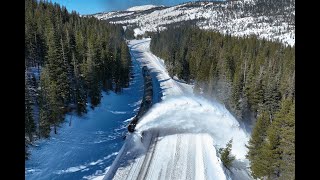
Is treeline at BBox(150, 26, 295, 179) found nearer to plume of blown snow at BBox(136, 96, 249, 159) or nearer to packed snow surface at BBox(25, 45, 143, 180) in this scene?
plume of blown snow at BBox(136, 96, 249, 159)

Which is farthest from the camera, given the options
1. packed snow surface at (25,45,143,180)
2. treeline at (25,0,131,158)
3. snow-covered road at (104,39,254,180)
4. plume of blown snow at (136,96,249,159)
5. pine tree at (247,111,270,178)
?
plume of blown snow at (136,96,249,159)

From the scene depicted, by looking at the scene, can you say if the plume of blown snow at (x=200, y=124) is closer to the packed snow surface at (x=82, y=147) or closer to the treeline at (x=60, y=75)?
the packed snow surface at (x=82, y=147)

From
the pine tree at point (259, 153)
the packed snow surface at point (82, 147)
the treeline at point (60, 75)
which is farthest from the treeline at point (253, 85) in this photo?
the treeline at point (60, 75)

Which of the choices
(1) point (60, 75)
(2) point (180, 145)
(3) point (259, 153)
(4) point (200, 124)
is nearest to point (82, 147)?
(2) point (180, 145)

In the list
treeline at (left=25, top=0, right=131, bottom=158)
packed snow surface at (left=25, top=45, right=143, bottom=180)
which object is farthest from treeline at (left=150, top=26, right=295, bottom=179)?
treeline at (left=25, top=0, right=131, bottom=158)

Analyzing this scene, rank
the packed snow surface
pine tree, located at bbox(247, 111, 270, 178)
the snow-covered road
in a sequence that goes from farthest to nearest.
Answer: the packed snow surface, pine tree, located at bbox(247, 111, 270, 178), the snow-covered road
